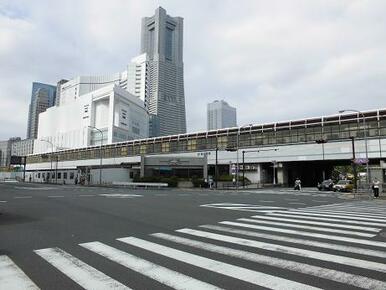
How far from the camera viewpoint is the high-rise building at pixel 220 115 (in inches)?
4417

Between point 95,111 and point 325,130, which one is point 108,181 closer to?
point 325,130

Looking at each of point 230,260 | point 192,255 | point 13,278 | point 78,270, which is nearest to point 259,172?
point 192,255

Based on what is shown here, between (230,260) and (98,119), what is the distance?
470ft

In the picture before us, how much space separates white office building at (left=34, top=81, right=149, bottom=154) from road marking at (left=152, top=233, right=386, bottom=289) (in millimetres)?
123318

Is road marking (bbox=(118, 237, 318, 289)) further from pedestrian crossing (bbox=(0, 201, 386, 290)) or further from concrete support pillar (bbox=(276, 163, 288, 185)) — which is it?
concrete support pillar (bbox=(276, 163, 288, 185))

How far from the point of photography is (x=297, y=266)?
5879mm

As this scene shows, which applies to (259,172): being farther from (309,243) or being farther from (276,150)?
(309,243)

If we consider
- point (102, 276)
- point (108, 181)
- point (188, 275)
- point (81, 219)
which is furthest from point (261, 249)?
point (108, 181)

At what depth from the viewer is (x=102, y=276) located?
5.32 meters

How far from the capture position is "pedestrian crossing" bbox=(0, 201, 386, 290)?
505 centimetres

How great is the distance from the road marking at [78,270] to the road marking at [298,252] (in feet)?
10.9

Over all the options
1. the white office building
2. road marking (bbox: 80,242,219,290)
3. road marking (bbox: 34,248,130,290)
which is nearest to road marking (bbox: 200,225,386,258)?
road marking (bbox: 80,242,219,290)

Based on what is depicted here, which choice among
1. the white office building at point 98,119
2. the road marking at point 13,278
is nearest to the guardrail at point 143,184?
the road marking at point 13,278

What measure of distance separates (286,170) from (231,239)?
67929 millimetres
